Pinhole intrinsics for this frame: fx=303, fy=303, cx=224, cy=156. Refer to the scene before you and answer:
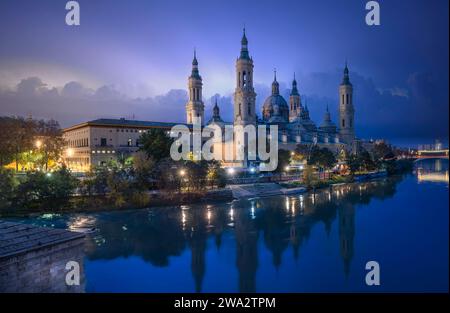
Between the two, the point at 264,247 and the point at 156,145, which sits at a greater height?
the point at 156,145

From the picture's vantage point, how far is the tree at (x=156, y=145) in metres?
44.6

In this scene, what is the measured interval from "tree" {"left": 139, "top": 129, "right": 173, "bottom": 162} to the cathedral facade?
68.3ft

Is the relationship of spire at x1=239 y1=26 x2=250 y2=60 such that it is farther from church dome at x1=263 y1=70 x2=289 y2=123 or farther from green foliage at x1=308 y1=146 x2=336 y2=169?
church dome at x1=263 y1=70 x2=289 y2=123

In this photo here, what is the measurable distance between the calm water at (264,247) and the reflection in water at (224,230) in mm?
73

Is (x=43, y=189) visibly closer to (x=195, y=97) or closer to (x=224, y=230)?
(x=224, y=230)

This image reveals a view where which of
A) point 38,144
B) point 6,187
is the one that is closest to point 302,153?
point 38,144

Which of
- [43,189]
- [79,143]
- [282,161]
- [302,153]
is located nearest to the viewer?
[43,189]

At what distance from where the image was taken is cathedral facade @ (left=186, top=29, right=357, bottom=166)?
2630 inches

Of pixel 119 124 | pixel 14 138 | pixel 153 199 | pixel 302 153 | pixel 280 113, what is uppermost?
pixel 280 113

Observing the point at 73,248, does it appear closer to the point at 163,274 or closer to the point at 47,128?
Answer: the point at 163,274

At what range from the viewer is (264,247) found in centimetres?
2128

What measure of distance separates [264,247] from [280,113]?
260ft

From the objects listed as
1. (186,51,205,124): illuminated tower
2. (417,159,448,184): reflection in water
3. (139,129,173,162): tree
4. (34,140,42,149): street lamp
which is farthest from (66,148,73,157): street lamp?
(417,159,448,184): reflection in water
